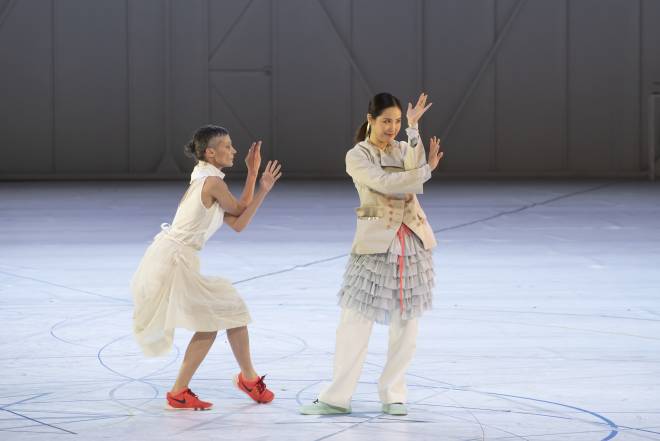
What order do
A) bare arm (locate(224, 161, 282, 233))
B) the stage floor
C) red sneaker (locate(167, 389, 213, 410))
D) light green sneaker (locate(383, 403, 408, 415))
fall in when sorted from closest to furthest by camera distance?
1. the stage floor
2. light green sneaker (locate(383, 403, 408, 415))
3. red sneaker (locate(167, 389, 213, 410))
4. bare arm (locate(224, 161, 282, 233))

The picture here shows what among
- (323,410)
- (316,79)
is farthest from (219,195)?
(316,79)

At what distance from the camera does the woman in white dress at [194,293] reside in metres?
5.61

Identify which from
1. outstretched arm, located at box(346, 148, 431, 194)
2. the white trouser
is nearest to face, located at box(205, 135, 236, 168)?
outstretched arm, located at box(346, 148, 431, 194)

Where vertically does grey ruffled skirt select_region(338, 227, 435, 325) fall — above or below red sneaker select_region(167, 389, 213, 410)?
above

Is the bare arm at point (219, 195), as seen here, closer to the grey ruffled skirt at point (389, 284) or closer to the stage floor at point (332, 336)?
the grey ruffled skirt at point (389, 284)

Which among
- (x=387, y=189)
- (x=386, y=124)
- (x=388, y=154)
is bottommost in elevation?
(x=387, y=189)

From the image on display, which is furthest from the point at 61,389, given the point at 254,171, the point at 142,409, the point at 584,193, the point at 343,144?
the point at 343,144

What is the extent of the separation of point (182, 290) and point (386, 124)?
4.06ft

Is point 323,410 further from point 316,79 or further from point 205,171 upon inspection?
point 316,79

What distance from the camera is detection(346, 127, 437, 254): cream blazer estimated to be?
17.9 ft

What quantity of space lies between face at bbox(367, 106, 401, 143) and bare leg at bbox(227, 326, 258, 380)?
1.13 meters

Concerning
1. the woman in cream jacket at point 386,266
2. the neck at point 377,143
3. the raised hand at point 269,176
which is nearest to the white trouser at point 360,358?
the woman in cream jacket at point 386,266

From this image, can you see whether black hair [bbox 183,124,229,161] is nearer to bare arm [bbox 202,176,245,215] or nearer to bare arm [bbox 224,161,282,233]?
bare arm [bbox 202,176,245,215]

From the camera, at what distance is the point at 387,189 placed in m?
5.49
